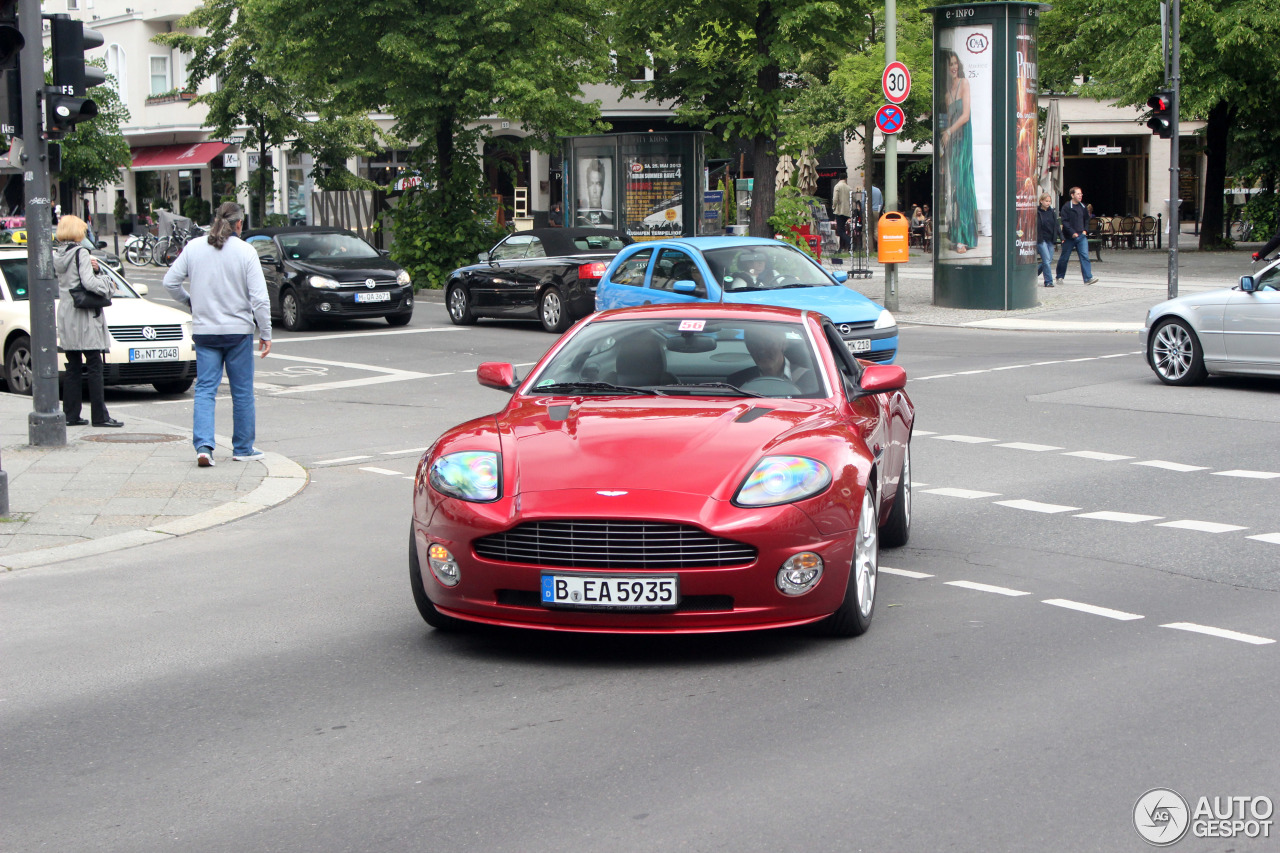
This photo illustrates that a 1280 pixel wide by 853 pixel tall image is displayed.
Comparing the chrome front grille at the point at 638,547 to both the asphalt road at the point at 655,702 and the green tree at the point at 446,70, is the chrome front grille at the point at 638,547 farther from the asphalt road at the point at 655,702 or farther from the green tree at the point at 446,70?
the green tree at the point at 446,70

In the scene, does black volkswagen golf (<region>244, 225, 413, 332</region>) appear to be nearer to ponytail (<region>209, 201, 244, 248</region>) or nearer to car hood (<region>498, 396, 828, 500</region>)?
ponytail (<region>209, 201, 244, 248</region>)

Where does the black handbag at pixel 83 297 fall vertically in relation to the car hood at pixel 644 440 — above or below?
above

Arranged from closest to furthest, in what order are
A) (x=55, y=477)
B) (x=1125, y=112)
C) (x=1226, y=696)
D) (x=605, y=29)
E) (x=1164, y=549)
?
(x=1226, y=696) < (x=1164, y=549) < (x=55, y=477) < (x=605, y=29) < (x=1125, y=112)

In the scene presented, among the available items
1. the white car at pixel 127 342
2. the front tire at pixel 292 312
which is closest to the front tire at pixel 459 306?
the front tire at pixel 292 312

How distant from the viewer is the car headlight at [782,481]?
5656mm

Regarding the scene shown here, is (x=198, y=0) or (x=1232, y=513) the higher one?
(x=198, y=0)

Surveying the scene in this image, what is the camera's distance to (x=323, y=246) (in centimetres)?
2412

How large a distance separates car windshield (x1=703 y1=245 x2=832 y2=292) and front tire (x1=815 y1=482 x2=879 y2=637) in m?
10.1

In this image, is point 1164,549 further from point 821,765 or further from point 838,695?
point 821,765

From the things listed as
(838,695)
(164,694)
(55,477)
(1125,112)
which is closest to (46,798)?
(164,694)

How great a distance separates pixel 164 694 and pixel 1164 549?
5.04 meters

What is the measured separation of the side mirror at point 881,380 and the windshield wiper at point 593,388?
0.95 m

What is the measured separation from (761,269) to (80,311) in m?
7.19

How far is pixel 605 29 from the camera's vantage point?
30547mm
